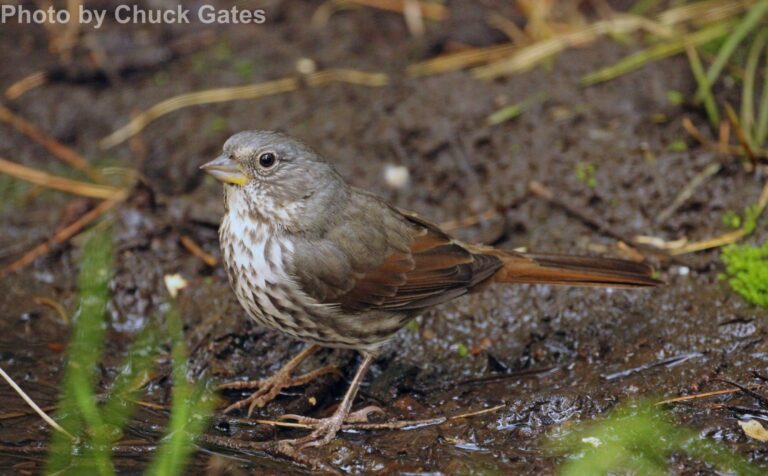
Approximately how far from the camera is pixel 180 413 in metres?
3.74

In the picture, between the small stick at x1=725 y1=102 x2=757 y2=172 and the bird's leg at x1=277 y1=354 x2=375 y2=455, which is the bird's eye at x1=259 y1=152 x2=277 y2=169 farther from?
the small stick at x1=725 y1=102 x2=757 y2=172

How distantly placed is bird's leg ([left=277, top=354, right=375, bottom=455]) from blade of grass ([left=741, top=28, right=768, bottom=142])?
2.69 metres

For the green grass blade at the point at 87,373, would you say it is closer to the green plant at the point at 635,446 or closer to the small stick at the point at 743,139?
the green plant at the point at 635,446

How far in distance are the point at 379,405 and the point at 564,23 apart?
3.66m

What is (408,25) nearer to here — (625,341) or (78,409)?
(625,341)

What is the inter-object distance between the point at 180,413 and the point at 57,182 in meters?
2.92

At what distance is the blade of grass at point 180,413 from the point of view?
3580 millimetres

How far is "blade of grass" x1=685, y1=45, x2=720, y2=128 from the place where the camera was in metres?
5.77

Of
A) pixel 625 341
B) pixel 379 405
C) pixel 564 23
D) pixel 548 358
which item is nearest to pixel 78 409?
pixel 379 405

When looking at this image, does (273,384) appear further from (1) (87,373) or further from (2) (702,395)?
(2) (702,395)

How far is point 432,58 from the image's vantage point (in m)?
6.83

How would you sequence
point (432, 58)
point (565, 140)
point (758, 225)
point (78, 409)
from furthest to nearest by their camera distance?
point (432, 58) → point (565, 140) → point (758, 225) → point (78, 409)

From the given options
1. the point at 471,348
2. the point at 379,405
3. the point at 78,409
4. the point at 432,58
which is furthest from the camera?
the point at 432,58

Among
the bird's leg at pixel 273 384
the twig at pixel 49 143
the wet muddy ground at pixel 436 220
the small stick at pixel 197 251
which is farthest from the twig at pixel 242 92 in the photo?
the bird's leg at pixel 273 384
